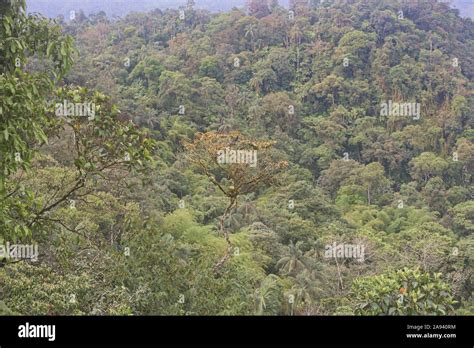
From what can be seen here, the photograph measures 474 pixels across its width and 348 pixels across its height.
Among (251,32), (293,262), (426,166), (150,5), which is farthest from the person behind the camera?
(150,5)

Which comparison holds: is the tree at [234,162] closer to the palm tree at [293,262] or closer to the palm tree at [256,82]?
the palm tree at [293,262]

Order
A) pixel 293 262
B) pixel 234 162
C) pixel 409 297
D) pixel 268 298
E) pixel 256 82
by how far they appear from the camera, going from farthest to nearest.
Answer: pixel 256 82 → pixel 293 262 → pixel 268 298 → pixel 234 162 → pixel 409 297

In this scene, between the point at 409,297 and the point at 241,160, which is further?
the point at 241,160

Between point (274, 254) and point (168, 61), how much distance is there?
1322 centimetres

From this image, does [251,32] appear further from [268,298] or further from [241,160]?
[268,298]

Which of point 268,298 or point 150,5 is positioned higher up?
point 150,5

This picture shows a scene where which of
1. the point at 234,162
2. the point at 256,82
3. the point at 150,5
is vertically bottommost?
the point at 234,162

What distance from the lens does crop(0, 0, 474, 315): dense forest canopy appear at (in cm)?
213

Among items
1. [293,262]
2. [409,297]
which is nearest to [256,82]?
[293,262]

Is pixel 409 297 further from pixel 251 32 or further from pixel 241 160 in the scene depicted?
pixel 251 32

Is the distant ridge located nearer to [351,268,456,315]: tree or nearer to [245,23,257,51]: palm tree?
[245,23,257,51]: palm tree

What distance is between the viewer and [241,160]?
538cm

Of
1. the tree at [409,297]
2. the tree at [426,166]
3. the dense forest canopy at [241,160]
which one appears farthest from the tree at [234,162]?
the tree at [426,166]
